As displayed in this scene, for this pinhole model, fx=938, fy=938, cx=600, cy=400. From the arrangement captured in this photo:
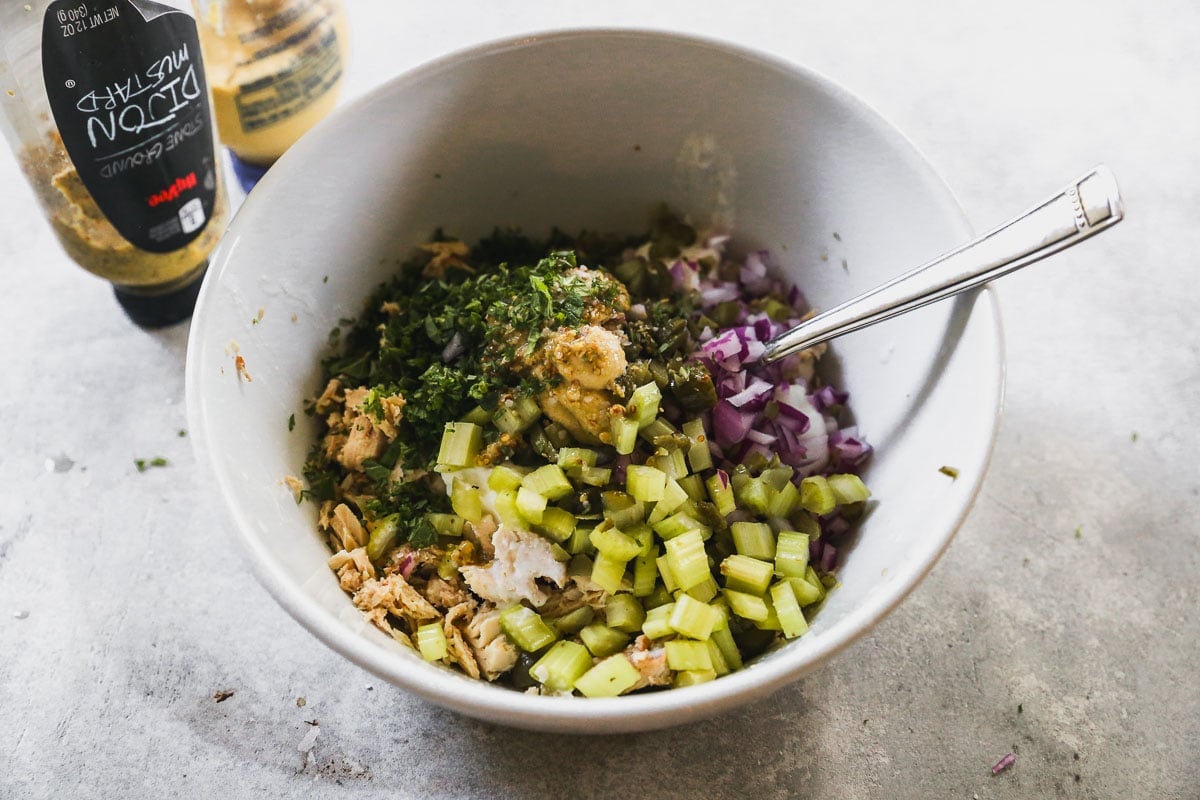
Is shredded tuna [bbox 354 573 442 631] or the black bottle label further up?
the black bottle label

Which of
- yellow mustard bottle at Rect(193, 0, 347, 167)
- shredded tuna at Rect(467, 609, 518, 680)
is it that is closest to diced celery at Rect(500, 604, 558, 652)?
shredded tuna at Rect(467, 609, 518, 680)

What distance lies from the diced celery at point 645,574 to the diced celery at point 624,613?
0.02 metres

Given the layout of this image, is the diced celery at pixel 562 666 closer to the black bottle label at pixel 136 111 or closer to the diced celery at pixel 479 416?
the diced celery at pixel 479 416

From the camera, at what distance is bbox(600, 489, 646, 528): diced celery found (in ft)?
4.95

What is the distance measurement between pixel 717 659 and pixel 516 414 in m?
0.52

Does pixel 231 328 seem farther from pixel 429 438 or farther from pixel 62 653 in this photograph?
pixel 62 653

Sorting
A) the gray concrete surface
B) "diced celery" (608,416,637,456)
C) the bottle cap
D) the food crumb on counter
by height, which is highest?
the food crumb on counter

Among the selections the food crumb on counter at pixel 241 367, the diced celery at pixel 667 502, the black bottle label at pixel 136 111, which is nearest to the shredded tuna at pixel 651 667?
the diced celery at pixel 667 502

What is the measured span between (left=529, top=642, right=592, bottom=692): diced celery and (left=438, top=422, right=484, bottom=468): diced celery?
347 millimetres

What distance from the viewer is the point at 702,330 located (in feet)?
5.87

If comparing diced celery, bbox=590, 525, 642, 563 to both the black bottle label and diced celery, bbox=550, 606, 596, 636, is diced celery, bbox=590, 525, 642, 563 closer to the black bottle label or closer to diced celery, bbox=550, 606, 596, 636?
diced celery, bbox=550, 606, 596, 636

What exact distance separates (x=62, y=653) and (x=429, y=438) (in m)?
0.80

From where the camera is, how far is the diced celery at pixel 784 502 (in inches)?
62.1

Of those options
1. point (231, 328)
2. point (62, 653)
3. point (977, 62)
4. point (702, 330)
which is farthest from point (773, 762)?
point (977, 62)
